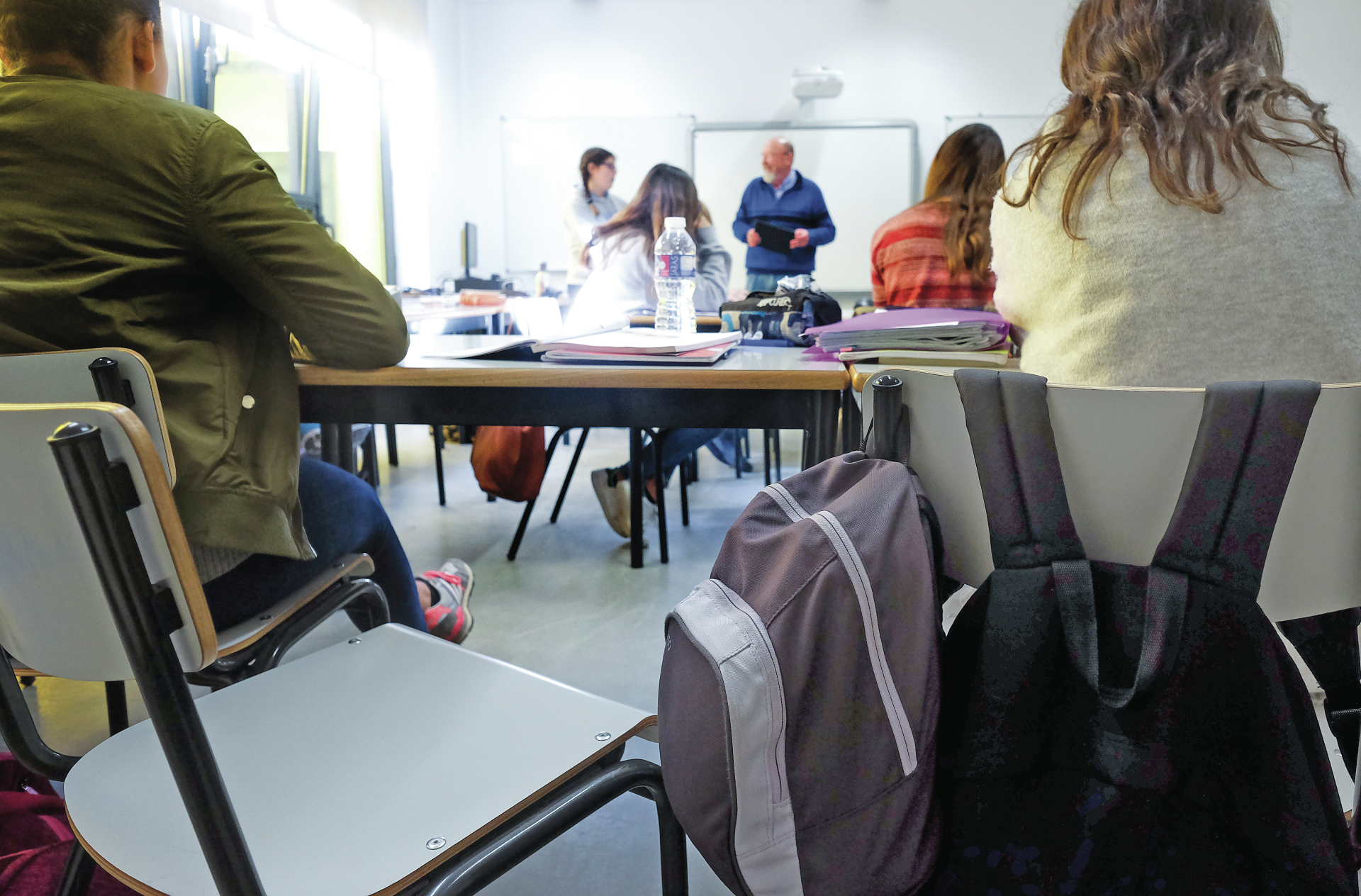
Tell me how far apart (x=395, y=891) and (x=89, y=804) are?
29 cm

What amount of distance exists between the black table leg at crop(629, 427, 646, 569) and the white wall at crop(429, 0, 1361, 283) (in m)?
4.50

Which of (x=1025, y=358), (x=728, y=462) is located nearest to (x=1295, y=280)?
(x=1025, y=358)

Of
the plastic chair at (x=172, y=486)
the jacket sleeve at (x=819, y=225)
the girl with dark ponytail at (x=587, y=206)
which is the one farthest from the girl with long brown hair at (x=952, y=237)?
the girl with dark ponytail at (x=587, y=206)

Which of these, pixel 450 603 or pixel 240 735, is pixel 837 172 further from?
pixel 240 735

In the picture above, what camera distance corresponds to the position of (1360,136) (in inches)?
238

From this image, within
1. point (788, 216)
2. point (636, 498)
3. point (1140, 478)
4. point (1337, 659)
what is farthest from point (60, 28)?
point (788, 216)

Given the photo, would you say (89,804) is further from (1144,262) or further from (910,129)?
(910,129)

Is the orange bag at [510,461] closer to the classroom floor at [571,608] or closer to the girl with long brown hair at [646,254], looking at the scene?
the classroom floor at [571,608]

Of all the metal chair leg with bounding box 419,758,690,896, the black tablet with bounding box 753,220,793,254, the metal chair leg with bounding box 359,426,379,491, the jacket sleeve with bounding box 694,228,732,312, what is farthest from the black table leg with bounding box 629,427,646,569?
the black tablet with bounding box 753,220,793,254

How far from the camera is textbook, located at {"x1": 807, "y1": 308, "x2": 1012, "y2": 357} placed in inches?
44.9

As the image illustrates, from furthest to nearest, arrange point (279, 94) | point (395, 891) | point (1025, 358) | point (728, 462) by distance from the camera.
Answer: point (279, 94), point (728, 462), point (1025, 358), point (395, 891)

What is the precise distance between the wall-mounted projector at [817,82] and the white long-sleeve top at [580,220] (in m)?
1.93

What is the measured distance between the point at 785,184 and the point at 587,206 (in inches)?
47.5

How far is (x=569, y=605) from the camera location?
2191 millimetres
